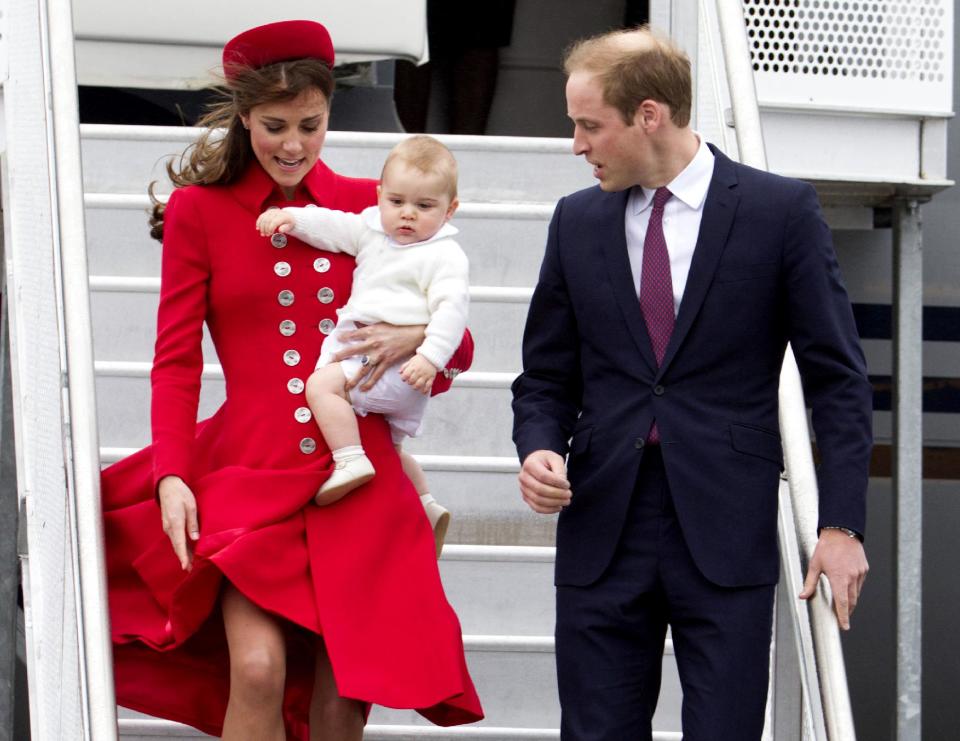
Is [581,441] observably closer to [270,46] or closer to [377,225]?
[377,225]

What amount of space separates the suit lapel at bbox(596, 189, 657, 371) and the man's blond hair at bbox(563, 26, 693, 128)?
158mm

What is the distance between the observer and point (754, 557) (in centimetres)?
231

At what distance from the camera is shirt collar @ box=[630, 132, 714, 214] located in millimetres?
2383

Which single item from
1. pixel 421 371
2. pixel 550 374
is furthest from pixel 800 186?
pixel 421 371

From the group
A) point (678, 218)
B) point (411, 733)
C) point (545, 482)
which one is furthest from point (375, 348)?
point (411, 733)

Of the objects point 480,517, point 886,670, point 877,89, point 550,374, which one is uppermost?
point 877,89

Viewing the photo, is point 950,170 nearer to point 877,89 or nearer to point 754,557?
point 877,89

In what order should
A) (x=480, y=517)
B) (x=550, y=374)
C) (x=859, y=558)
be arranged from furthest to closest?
1. (x=480, y=517)
2. (x=550, y=374)
3. (x=859, y=558)

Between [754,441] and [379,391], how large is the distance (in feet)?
2.12

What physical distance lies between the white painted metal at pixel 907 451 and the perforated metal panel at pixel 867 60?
1.71 ft

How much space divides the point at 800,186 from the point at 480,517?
1618mm

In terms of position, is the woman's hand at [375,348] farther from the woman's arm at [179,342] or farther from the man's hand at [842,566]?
the man's hand at [842,566]

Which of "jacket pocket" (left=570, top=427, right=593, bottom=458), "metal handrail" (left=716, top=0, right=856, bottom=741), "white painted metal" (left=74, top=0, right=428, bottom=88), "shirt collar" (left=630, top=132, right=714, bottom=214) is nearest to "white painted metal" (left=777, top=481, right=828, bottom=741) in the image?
"metal handrail" (left=716, top=0, right=856, bottom=741)

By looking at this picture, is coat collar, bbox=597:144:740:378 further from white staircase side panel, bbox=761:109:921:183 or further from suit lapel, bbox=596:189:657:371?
white staircase side panel, bbox=761:109:921:183
